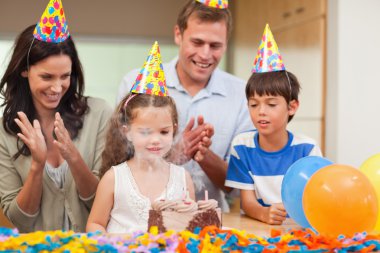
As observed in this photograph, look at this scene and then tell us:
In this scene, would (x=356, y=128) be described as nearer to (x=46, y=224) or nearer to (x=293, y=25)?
(x=293, y=25)

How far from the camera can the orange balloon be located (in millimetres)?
1270

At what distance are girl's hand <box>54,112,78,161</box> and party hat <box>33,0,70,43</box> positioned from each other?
23cm

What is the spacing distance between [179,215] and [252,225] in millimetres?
395

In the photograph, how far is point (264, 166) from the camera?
1768 millimetres

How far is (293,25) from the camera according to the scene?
3990 millimetres

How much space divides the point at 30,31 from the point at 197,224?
2.56 feet

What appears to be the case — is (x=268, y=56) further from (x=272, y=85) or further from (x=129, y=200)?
(x=129, y=200)

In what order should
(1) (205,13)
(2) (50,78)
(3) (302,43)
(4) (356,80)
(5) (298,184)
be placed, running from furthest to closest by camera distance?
(3) (302,43)
(4) (356,80)
(1) (205,13)
(2) (50,78)
(5) (298,184)

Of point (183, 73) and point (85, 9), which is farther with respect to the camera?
point (85, 9)

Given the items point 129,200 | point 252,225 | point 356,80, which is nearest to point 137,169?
point 129,200

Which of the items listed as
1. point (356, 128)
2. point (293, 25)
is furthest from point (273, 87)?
point (293, 25)

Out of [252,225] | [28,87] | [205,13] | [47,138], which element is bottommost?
[252,225]

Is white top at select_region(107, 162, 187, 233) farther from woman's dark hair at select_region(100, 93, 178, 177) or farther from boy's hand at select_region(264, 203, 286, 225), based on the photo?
boy's hand at select_region(264, 203, 286, 225)

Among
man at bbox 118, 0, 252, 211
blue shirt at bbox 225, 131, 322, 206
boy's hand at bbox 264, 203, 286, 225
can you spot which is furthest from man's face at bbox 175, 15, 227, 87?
boy's hand at bbox 264, 203, 286, 225
